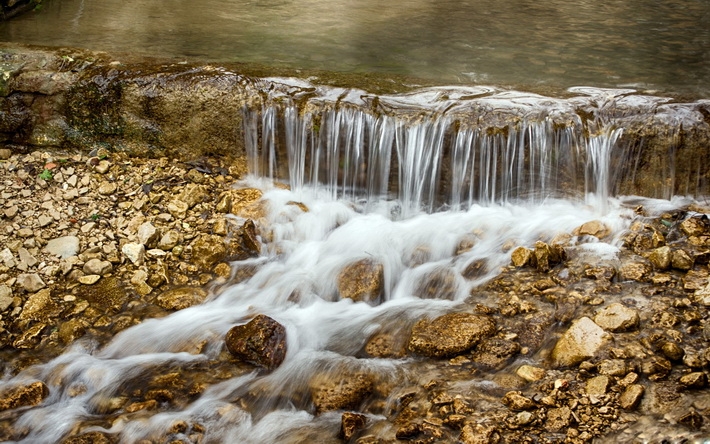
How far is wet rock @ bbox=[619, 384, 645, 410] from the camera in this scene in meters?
3.46

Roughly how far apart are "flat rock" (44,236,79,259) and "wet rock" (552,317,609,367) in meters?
4.05

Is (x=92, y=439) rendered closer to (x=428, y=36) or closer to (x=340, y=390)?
(x=340, y=390)

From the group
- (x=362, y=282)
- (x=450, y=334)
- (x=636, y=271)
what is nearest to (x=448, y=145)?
(x=362, y=282)

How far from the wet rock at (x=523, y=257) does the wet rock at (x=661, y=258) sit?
929 millimetres

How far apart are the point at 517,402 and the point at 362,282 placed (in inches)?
70.1

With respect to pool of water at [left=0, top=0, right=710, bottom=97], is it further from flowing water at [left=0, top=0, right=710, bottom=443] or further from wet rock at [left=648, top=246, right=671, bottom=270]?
wet rock at [left=648, top=246, right=671, bottom=270]

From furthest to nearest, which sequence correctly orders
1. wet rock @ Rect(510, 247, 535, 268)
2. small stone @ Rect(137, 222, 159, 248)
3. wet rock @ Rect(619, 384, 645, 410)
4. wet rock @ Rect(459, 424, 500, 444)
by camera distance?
small stone @ Rect(137, 222, 159, 248) < wet rock @ Rect(510, 247, 535, 268) < wet rock @ Rect(619, 384, 645, 410) < wet rock @ Rect(459, 424, 500, 444)

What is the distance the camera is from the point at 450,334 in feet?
13.9

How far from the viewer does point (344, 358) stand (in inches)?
170

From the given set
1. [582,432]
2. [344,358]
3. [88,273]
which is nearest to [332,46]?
[88,273]

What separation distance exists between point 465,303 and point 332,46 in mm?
4811

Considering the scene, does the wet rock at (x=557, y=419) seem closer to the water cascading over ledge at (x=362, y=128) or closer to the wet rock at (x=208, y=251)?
the water cascading over ledge at (x=362, y=128)

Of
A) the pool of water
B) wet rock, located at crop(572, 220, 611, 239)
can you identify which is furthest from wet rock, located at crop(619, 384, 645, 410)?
the pool of water

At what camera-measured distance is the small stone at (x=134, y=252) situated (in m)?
5.24
